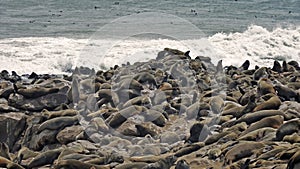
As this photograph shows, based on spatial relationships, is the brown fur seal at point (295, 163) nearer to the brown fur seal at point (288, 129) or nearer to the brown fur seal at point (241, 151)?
the brown fur seal at point (241, 151)

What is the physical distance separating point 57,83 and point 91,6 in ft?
115

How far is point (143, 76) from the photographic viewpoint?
1564cm

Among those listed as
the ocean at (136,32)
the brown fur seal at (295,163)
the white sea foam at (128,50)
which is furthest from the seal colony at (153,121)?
the ocean at (136,32)

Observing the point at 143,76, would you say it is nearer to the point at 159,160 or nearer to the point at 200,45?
the point at 159,160

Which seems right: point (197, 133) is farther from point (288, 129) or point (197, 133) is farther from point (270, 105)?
point (288, 129)

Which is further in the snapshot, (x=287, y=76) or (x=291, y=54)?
(x=291, y=54)

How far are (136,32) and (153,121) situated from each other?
24739 millimetres

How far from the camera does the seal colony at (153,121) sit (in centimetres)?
930

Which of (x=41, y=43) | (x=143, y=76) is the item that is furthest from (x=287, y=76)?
(x=41, y=43)

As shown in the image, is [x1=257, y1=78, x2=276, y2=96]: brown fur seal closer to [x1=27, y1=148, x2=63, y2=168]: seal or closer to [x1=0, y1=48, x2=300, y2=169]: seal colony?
[x1=0, y1=48, x2=300, y2=169]: seal colony

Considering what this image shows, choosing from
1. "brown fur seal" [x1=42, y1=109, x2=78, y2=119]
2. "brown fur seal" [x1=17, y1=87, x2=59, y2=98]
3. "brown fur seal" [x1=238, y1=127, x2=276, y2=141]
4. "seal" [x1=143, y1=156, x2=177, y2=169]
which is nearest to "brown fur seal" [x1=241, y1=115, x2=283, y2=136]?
"brown fur seal" [x1=238, y1=127, x2=276, y2=141]

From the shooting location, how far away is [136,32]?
1442 inches

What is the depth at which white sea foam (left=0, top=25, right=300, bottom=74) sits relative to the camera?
27828 mm

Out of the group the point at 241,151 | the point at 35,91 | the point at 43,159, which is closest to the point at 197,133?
the point at 241,151
